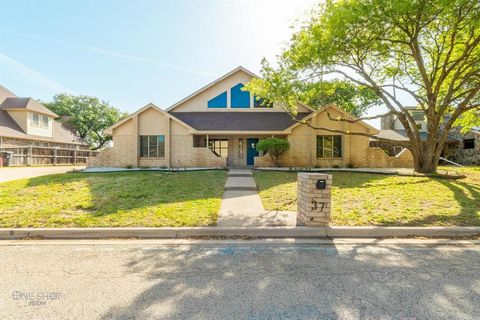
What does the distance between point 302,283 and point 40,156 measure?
27776 mm

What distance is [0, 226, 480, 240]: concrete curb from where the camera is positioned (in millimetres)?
4891

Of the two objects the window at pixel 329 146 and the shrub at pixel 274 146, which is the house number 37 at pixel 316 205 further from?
the window at pixel 329 146

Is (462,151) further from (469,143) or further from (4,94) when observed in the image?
(4,94)

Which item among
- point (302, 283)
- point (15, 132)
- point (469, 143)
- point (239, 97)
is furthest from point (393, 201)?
point (15, 132)

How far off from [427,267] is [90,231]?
5905mm

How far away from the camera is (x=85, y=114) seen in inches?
1467

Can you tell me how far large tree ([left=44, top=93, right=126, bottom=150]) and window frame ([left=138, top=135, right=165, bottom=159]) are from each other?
24340 millimetres

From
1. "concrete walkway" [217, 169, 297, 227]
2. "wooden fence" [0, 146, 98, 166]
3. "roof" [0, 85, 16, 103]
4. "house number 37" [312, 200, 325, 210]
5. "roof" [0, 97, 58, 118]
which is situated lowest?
"concrete walkway" [217, 169, 297, 227]

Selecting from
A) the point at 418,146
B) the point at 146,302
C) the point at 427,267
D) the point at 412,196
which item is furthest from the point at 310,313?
the point at 418,146

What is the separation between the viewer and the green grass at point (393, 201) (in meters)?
5.71

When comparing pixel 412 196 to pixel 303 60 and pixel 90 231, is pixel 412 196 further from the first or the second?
pixel 90 231

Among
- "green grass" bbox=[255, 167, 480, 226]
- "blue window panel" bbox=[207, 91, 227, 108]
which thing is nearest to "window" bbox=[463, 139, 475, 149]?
"green grass" bbox=[255, 167, 480, 226]

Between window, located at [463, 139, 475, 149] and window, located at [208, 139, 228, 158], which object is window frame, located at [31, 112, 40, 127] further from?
window, located at [463, 139, 475, 149]

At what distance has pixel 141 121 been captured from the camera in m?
17.5
